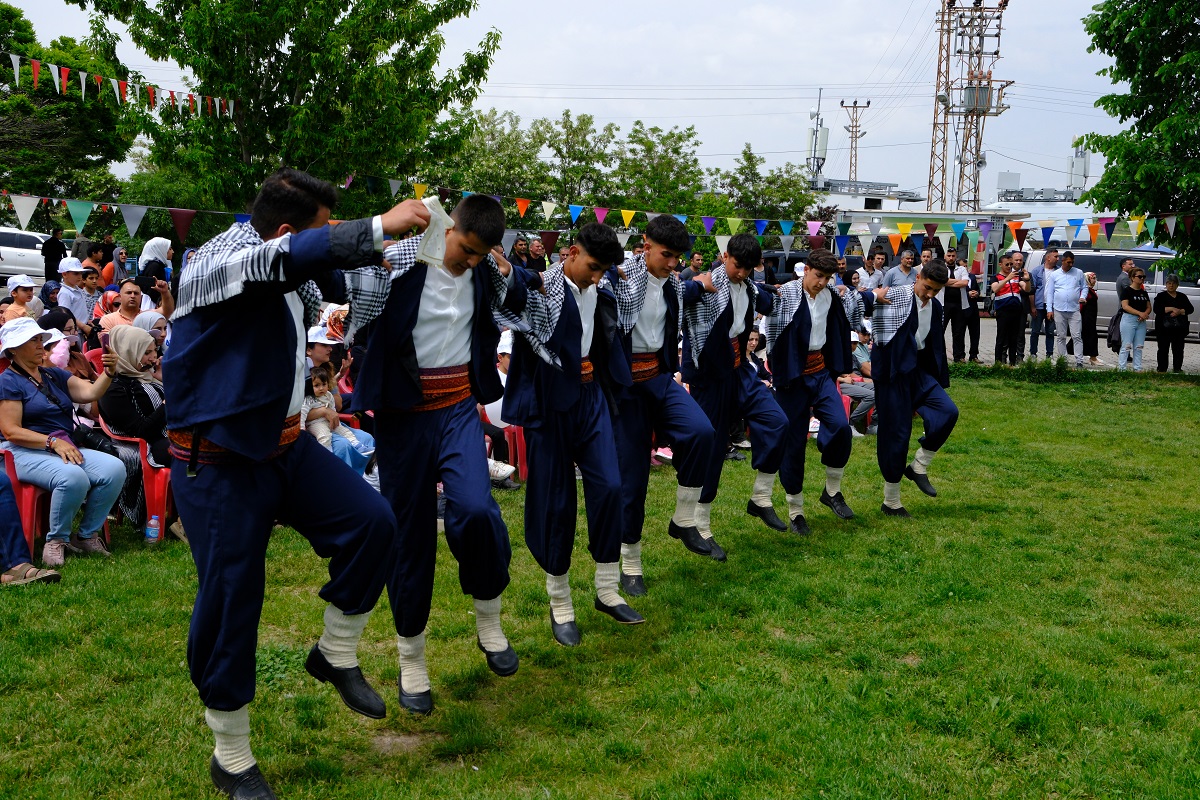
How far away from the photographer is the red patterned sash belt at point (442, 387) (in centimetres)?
434

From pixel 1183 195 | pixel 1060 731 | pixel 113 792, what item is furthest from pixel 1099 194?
pixel 113 792

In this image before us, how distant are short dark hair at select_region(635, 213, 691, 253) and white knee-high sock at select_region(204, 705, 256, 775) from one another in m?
3.41

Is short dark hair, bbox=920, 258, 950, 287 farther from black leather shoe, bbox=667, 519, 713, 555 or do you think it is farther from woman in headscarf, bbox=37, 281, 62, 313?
woman in headscarf, bbox=37, 281, 62, 313

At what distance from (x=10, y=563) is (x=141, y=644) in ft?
4.81

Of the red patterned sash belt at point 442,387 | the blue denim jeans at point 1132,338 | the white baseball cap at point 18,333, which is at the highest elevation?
the white baseball cap at point 18,333

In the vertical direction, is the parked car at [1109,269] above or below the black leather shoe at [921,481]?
above

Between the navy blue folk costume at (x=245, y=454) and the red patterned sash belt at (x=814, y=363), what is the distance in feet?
14.8

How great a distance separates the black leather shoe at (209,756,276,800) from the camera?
356 centimetres

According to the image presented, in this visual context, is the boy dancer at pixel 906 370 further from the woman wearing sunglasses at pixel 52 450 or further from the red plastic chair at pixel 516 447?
the woman wearing sunglasses at pixel 52 450

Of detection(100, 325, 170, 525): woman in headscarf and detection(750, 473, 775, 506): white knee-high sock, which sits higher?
detection(100, 325, 170, 525): woman in headscarf

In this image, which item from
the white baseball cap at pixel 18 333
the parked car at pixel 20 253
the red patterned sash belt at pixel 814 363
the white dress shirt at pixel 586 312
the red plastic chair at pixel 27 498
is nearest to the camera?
the white dress shirt at pixel 586 312

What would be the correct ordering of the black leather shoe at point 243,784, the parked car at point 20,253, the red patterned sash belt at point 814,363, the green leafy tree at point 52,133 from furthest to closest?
the green leafy tree at point 52,133 < the parked car at point 20,253 < the red patterned sash belt at point 814,363 < the black leather shoe at point 243,784

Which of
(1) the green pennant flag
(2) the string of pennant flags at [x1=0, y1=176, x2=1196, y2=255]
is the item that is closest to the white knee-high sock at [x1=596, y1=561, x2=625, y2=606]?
(2) the string of pennant flags at [x1=0, y1=176, x2=1196, y2=255]

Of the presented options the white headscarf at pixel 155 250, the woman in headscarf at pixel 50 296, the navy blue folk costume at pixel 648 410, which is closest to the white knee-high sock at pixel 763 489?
the navy blue folk costume at pixel 648 410
